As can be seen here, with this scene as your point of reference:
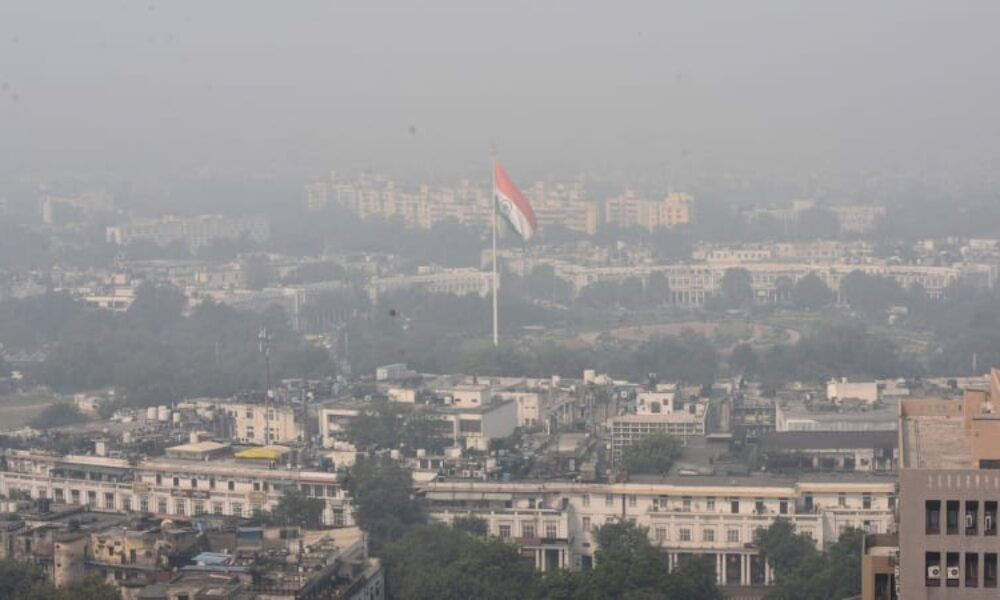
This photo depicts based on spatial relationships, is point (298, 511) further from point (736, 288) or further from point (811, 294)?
point (736, 288)

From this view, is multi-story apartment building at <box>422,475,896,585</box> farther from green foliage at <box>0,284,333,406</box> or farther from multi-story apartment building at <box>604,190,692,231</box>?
multi-story apartment building at <box>604,190,692,231</box>

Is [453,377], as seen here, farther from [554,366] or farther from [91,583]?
[91,583]

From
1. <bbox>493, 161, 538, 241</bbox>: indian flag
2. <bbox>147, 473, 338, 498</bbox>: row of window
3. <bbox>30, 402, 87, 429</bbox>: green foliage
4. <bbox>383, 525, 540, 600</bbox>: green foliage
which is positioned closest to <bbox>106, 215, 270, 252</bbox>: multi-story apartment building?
<bbox>493, 161, 538, 241</bbox>: indian flag

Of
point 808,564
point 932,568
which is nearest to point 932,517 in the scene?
point 932,568

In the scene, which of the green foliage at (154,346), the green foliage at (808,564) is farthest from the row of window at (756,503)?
the green foliage at (154,346)

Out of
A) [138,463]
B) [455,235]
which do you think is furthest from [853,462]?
[455,235]

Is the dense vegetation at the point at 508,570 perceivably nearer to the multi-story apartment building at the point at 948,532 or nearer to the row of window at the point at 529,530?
the row of window at the point at 529,530
